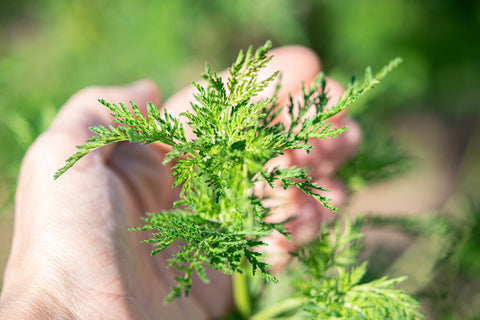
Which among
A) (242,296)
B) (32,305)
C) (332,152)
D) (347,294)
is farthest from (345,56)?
(32,305)

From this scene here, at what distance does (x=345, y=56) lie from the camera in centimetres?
289

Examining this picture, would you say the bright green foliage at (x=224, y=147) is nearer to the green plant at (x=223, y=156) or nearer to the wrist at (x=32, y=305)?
the green plant at (x=223, y=156)

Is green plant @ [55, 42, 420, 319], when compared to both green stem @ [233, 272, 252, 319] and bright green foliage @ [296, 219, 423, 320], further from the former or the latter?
green stem @ [233, 272, 252, 319]

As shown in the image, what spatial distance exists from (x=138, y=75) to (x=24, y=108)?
40.9 inches

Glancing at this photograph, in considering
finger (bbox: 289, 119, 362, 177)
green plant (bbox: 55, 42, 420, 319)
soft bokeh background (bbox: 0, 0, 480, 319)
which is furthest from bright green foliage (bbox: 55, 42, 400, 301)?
soft bokeh background (bbox: 0, 0, 480, 319)

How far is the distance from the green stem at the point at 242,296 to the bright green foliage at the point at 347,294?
234 mm

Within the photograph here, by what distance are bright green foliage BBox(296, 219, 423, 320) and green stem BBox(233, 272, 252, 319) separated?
0.23 metres

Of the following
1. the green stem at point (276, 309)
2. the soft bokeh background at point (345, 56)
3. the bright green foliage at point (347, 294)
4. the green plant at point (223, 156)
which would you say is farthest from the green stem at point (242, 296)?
the soft bokeh background at point (345, 56)

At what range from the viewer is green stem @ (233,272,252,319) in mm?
1048

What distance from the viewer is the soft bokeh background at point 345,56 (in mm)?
2305

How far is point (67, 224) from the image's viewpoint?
0.83 metres

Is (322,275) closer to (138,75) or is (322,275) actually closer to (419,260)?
(419,260)

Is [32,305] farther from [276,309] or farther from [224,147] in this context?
[276,309]

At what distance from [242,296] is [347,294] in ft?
1.32
